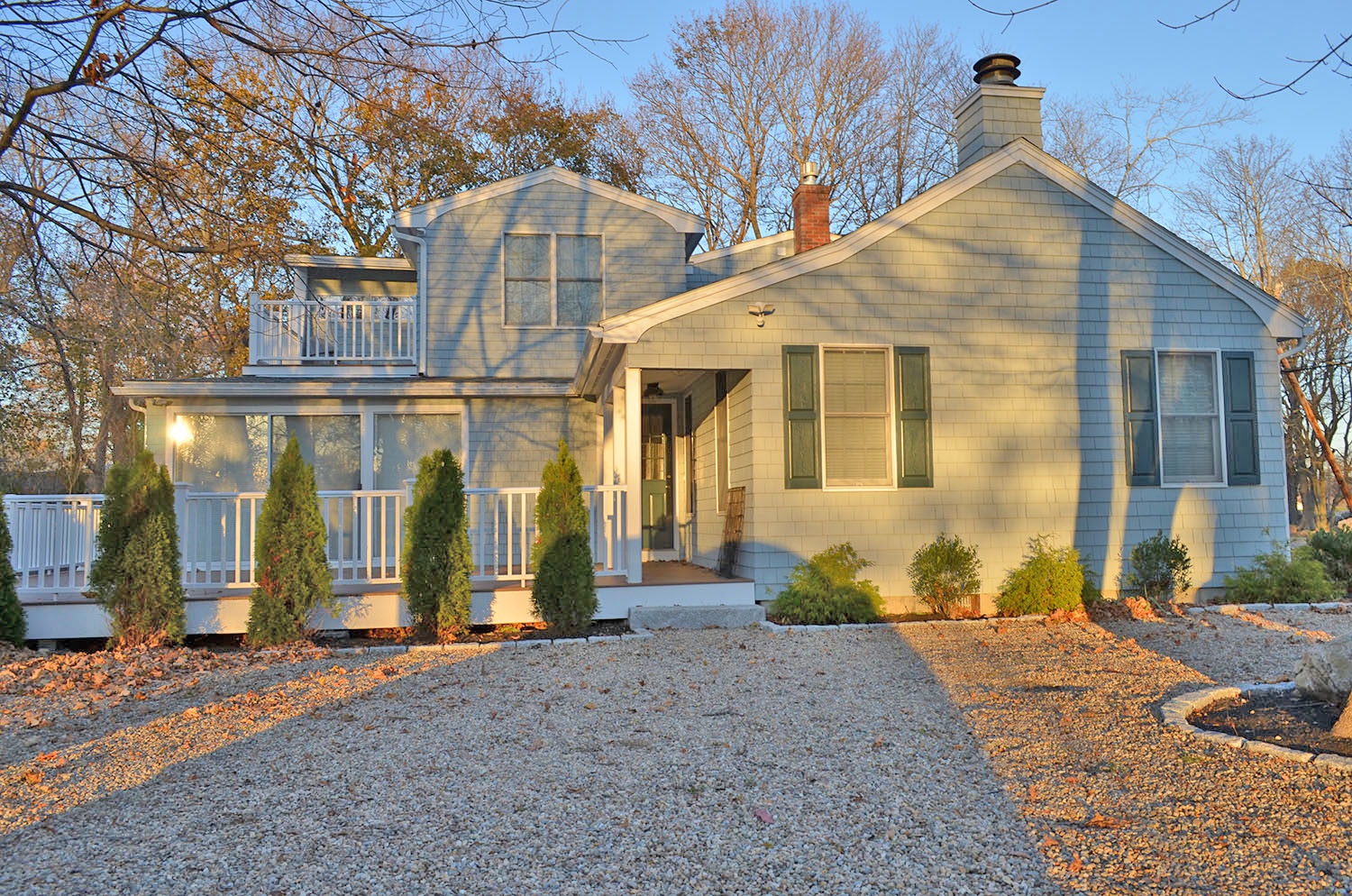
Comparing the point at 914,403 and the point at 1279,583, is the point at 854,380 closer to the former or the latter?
the point at 914,403

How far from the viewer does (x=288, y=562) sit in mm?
7715

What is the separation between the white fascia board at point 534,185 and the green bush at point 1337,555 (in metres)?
8.31

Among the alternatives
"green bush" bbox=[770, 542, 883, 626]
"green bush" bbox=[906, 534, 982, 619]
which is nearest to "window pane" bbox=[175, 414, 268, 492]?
"green bush" bbox=[770, 542, 883, 626]

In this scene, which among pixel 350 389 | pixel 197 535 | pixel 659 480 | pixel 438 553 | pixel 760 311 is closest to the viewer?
pixel 438 553

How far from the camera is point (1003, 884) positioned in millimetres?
3006

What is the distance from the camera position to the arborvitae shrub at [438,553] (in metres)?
7.94

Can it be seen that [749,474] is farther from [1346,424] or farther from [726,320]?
[1346,424]

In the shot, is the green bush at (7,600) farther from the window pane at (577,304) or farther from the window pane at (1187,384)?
the window pane at (1187,384)

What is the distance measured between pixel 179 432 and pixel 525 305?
171 inches

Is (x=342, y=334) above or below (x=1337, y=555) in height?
above

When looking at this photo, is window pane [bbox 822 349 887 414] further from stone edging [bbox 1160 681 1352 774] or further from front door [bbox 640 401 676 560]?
stone edging [bbox 1160 681 1352 774]

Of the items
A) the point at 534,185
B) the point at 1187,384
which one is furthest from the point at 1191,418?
the point at 534,185

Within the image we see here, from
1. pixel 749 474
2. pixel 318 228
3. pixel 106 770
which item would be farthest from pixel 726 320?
pixel 318 228

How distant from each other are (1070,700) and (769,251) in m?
9.51
